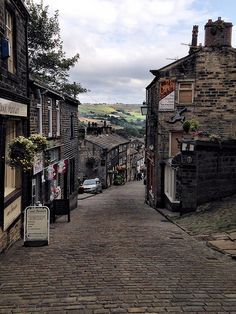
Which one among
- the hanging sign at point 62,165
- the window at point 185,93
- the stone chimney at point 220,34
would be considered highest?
the stone chimney at point 220,34

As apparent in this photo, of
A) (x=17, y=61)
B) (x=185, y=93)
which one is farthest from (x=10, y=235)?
(x=185, y=93)

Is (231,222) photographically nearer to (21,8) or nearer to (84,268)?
(84,268)

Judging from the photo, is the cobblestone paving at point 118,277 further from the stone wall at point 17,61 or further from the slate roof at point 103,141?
the slate roof at point 103,141

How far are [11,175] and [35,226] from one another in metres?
1.94

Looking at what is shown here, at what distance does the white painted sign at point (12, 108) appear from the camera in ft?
33.5

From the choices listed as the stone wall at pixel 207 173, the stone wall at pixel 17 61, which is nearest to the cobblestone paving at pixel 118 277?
the stone wall at pixel 17 61

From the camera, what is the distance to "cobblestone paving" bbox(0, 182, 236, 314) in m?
6.59

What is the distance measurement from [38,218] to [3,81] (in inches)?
152

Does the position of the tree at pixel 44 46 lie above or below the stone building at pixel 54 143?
above

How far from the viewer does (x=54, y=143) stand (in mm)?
20141

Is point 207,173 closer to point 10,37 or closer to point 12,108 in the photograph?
point 12,108

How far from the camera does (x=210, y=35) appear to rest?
24.6 metres

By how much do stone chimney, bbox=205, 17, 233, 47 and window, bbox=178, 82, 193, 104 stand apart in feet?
8.51

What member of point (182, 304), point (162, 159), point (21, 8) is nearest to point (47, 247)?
point (182, 304)
